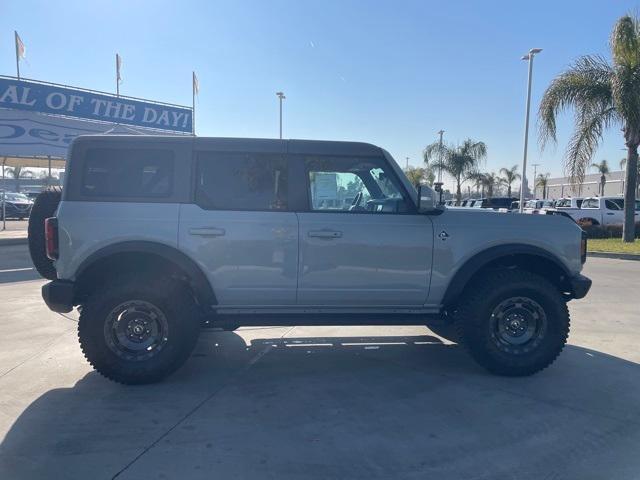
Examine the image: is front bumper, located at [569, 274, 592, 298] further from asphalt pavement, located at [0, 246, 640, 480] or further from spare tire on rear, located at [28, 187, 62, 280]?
spare tire on rear, located at [28, 187, 62, 280]

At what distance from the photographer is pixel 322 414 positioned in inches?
146

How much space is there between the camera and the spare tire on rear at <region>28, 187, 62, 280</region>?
4535 millimetres

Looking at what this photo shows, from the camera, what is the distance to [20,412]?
3.68 m

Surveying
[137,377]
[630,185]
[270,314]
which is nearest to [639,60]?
[630,185]

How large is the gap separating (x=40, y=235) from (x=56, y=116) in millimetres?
14210

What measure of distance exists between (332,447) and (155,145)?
2.87 m

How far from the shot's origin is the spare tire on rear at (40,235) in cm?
454

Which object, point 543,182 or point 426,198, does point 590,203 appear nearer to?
point 426,198

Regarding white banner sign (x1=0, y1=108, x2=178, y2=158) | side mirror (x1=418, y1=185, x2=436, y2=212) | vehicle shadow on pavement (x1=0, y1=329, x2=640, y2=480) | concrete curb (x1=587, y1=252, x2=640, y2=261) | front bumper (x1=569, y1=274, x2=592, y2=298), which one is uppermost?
white banner sign (x1=0, y1=108, x2=178, y2=158)

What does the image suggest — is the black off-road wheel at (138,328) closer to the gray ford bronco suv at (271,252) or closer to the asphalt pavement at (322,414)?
the gray ford bronco suv at (271,252)

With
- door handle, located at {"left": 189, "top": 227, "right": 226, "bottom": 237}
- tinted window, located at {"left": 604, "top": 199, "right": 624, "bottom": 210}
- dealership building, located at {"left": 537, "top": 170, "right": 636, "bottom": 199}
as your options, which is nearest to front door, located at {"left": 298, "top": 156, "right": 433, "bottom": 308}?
door handle, located at {"left": 189, "top": 227, "right": 226, "bottom": 237}

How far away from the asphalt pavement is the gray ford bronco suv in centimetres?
42

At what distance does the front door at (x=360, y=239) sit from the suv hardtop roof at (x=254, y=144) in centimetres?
8

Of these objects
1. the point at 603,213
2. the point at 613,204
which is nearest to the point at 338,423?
the point at 603,213
